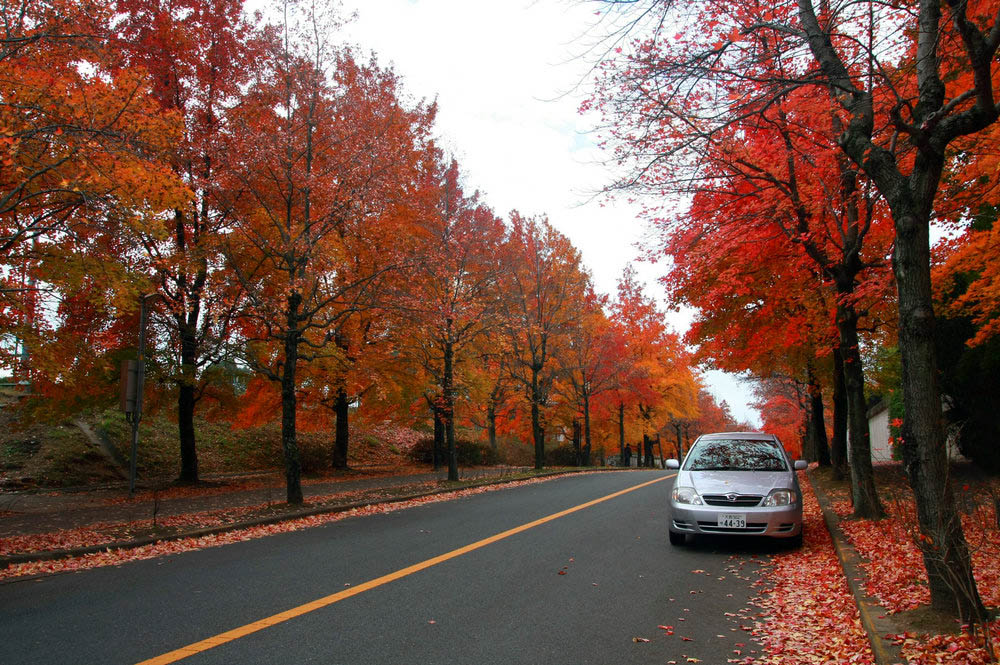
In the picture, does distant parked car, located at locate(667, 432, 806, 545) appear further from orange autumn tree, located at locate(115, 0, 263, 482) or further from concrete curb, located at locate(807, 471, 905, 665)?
orange autumn tree, located at locate(115, 0, 263, 482)

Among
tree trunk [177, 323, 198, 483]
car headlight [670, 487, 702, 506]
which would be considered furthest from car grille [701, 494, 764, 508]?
tree trunk [177, 323, 198, 483]

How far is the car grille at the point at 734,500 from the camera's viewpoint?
24.9ft

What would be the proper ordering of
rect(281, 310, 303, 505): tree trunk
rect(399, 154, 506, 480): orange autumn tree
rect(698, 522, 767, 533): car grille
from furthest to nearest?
rect(399, 154, 506, 480): orange autumn tree
rect(281, 310, 303, 505): tree trunk
rect(698, 522, 767, 533): car grille

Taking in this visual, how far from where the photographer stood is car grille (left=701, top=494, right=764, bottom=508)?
24.9 ft

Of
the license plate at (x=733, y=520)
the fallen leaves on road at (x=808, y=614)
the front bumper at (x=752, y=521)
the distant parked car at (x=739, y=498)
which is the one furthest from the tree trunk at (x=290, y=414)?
the fallen leaves on road at (x=808, y=614)

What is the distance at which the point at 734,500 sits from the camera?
766 cm

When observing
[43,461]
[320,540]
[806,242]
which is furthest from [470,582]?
[43,461]

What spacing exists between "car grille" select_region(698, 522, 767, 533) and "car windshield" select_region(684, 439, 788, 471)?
3.63ft

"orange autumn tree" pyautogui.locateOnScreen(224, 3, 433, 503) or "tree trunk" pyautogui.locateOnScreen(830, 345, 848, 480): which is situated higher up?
"orange autumn tree" pyautogui.locateOnScreen(224, 3, 433, 503)

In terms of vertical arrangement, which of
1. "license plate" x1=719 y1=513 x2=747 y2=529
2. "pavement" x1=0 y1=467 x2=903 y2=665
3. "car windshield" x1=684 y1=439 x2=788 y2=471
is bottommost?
"pavement" x1=0 y1=467 x2=903 y2=665

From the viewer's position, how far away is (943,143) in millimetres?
4402

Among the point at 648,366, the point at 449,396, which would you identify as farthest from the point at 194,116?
the point at 648,366

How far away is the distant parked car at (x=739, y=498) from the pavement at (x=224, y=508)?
0.72 meters

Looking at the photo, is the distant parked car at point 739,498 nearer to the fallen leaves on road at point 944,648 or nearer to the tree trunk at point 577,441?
the fallen leaves on road at point 944,648
